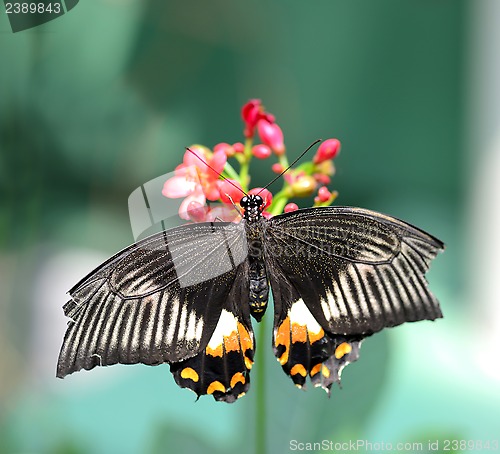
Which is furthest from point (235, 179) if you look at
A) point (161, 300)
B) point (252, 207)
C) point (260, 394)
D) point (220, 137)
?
point (220, 137)

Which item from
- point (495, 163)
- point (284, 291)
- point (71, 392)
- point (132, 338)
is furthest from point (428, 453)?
point (495, 163)

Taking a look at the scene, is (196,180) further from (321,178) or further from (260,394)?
(260,394)

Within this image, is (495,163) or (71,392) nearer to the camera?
(71,392)

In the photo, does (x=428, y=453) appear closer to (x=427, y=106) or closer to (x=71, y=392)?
(x=71, y=392)

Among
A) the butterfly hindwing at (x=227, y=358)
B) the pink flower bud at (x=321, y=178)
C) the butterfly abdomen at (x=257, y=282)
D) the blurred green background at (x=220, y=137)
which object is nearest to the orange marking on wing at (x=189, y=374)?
the butterfly hindwing at (x=227, y=358)

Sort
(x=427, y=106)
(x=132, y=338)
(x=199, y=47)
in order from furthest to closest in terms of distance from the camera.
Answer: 1. (x=427, y=106)
2. (x=199, y=47)
3. (x=132, y=338)

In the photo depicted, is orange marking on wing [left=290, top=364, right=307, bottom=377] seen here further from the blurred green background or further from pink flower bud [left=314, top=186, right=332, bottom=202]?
the blurred green background
